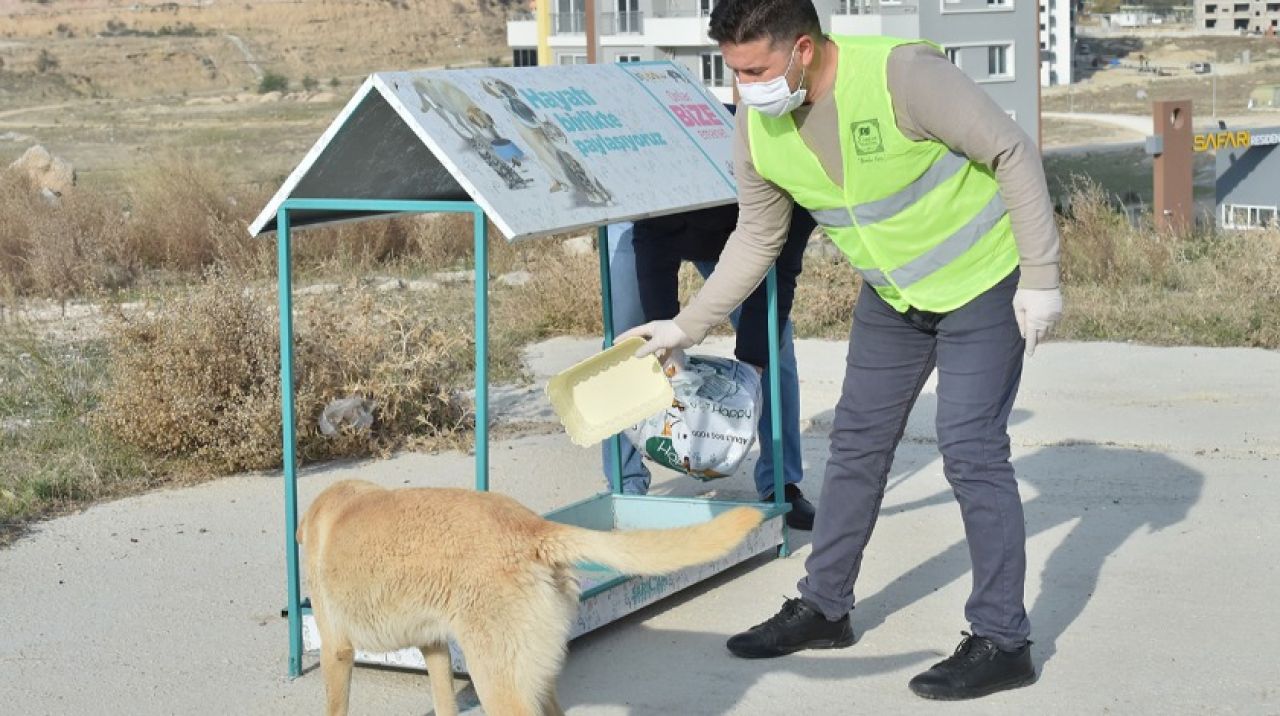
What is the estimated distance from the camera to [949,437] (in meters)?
4.19

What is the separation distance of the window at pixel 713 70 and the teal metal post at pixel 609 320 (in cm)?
3388

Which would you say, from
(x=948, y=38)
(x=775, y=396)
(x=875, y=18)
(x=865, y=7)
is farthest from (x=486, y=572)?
(x=948, y=38)

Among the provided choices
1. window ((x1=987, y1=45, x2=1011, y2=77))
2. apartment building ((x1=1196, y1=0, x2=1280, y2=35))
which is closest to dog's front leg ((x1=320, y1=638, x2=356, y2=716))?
window ((x1=987, y1=45, x2=1011, y2=77))

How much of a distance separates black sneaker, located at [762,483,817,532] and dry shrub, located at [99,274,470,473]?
197 cm

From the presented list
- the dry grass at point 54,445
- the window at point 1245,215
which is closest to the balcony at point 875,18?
the window at point 1245,215

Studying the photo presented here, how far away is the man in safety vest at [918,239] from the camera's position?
391 centimetres

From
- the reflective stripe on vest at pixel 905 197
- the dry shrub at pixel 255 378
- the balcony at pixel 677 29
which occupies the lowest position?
the dry shrub at pixel 255 378

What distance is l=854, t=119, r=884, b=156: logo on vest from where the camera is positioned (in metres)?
4.02

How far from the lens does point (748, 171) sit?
443 centimetres

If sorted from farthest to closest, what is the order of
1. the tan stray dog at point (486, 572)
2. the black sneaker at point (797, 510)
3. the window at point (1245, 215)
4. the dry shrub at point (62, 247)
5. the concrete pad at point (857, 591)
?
1. the window at point (1245, 215)
2. the dry shrub at point (62, 247)
3. the black sneaker at point (797, 510)
4. the concrete pad at point (857, 591)
5. the tan stray dog at point (486, 572)

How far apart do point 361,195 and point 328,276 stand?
7831 mm

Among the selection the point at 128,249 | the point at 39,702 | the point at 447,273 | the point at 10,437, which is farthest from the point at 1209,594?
the point at 128,249

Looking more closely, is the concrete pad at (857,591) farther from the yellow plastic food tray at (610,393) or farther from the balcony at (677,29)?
the balcony at (677,29)

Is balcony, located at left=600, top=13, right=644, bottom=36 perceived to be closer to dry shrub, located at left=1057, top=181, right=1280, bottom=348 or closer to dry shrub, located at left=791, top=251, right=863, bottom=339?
dry shrub, located at left=1057, top=181, right=1280, bottom=348
